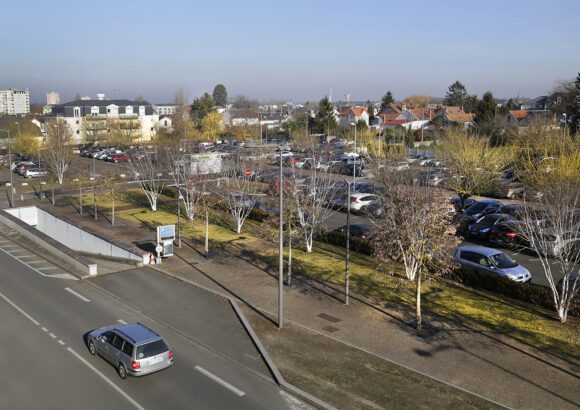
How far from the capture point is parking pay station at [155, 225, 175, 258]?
86.7 feet

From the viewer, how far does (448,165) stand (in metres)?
41.9

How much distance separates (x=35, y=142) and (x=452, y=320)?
2609 inches

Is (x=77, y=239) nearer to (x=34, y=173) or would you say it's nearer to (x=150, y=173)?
(x=150, y=173)

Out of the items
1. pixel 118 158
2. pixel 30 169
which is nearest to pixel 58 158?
pixel 30 169

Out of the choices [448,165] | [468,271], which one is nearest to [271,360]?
[468,271]

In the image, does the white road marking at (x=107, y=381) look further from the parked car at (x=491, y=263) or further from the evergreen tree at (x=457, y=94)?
the evergreen tree at (x=457, y=94)

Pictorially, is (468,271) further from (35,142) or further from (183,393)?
(35,142)

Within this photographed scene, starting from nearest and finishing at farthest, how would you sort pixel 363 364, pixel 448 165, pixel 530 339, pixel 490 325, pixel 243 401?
pixel 243 401, pixel 363 364, pixel 530 339, pixel 490 325, pixel 448 165

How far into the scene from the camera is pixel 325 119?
301 feet

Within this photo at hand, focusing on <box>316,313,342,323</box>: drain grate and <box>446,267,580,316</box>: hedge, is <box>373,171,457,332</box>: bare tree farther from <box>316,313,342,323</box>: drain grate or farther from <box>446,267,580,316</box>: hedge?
<box>316,313,342,323</box>: drain grate

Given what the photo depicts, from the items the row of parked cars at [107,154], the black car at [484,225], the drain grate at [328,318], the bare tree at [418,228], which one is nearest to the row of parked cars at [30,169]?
the row of parked cars at [107,154]

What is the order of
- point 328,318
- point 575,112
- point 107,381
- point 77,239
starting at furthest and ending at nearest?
1. point 575,112
2. point 77,239
3. point 328,318
4. point 107,381

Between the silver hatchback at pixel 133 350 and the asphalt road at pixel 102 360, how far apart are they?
Answer: 34cm

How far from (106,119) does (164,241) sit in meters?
70.1
